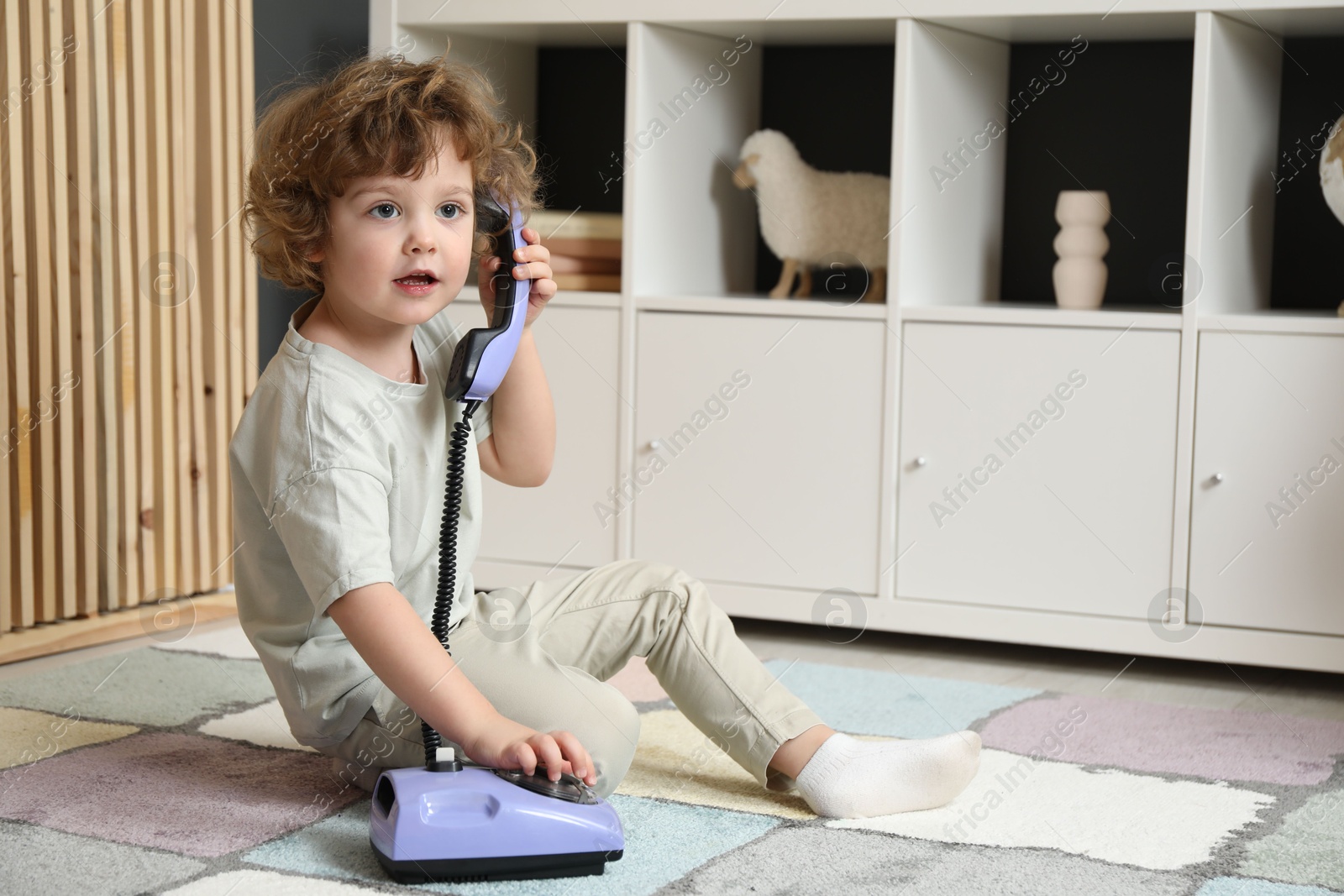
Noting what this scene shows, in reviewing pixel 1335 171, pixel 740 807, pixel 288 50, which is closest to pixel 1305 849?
pixel 740 807

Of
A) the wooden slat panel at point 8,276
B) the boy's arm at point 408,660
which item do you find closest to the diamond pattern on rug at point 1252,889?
the boy's arm at point 408,660

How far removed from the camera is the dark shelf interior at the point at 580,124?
2.64 metres

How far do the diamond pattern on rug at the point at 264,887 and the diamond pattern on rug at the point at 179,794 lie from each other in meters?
0.07

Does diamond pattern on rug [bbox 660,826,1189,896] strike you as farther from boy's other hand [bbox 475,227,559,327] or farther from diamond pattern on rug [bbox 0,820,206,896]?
boy's other hand [bbox 475,227,559,327]

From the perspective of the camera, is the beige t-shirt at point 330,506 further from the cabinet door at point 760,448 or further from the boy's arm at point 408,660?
the cabinet door at point 760,448

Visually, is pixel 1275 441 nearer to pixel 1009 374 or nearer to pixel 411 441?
pixel 1009 374

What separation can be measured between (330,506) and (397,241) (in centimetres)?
24

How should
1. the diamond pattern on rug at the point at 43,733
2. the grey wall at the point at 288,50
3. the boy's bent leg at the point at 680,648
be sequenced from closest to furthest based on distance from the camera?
the boy's bent leg at the point at 680,648, the diamond pattern on rug at the point at 43,733, the grey wall at the point at 288,50

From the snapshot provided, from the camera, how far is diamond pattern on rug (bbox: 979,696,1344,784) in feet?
5.06

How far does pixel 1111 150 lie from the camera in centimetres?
Result: 235

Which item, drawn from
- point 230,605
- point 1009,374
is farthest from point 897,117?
point 230,605

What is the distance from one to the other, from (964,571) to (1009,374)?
29 centimetres

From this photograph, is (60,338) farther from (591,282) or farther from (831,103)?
(831,103)

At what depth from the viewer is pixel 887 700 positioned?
1.81 meters
